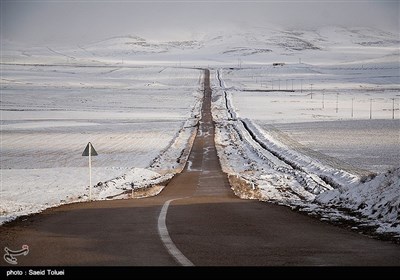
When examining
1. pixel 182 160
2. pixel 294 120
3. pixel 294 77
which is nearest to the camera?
pixel 182 160

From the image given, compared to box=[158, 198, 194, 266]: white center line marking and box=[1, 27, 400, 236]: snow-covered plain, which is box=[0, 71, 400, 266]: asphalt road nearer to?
box=[158, 198, 194, 266]: white center line marking

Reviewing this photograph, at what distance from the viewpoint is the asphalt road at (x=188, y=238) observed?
8.57 metres

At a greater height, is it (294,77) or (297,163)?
(294,77)

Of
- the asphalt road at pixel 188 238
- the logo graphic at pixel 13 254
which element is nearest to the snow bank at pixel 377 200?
the asphalt road at pixel 188 238

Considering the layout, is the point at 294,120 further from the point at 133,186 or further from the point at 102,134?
the point at 133,186

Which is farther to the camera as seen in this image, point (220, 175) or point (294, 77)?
point (294, 77)

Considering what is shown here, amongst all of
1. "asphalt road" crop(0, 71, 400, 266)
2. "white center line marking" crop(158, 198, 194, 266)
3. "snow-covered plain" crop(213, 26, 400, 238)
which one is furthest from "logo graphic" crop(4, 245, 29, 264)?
"snow-covered plain" crop(213, 26, 400, 238)

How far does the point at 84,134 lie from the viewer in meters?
55.8

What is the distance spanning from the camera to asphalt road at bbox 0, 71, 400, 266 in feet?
28.1

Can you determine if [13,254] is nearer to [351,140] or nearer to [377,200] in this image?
[377,200]

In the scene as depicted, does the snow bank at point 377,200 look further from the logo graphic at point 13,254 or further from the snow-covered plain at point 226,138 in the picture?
the logo graphic at point 13,254

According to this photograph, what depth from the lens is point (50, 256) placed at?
893 cm

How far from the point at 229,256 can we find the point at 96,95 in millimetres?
100642
